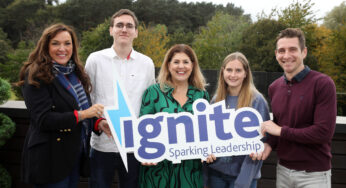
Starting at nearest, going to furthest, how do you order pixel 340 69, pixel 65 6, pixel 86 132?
pixel 86 132 → pixel 340 69 → pixel 65 6

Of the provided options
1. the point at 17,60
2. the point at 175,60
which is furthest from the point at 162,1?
the point at 175,60

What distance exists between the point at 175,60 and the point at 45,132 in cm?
106

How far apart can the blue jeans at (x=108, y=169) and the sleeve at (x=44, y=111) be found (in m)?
0.51

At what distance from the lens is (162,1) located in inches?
1468

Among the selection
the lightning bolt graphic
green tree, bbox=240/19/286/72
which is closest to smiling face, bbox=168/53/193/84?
the lightning bolt graphic

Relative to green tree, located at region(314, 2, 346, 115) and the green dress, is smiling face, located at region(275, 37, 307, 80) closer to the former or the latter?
the green dress

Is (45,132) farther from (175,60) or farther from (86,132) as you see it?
(175,60)

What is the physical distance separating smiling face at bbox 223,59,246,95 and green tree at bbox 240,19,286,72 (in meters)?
14.6

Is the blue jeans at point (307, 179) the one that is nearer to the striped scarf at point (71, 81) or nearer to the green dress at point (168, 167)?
the green dress at point (168, 167)

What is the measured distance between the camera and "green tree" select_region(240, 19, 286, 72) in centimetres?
1606

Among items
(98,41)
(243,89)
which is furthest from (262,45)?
(243,89)

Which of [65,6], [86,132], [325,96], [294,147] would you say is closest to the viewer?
[325,96]

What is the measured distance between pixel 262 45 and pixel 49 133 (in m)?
16.5

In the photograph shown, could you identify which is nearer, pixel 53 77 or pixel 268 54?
→ pixel 53 77
